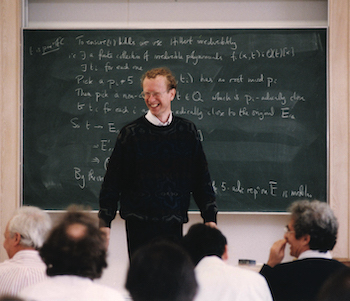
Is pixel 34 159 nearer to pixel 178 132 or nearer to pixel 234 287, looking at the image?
pixel 178 132

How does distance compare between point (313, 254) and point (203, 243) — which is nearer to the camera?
point (203, 243)

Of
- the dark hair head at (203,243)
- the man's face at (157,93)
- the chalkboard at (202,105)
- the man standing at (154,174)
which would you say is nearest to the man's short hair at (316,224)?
the dark hair head at (203,243)

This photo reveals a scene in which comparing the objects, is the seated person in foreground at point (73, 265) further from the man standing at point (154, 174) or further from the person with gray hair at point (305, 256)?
the man standing at point (154, 174)

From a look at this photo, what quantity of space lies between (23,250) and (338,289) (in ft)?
3.87

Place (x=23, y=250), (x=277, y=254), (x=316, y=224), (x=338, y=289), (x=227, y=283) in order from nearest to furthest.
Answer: (x=338, y=289) < (x=227, y=283) < (x=23, y=250) < (x=316, y=224) < (x=277, y=254)

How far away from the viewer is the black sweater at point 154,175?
2.19 metres

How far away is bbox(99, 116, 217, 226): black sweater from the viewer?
86.3 inches

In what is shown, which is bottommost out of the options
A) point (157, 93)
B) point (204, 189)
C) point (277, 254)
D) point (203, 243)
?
point (277, 254)

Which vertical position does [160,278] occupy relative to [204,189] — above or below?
below

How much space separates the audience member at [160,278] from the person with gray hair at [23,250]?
0.55 meters

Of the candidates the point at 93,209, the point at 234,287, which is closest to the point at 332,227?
the point at 234,287

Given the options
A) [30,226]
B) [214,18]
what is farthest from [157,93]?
[214,18]

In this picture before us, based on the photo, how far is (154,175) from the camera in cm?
220

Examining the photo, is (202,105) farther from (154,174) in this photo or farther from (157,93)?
(154,174)
